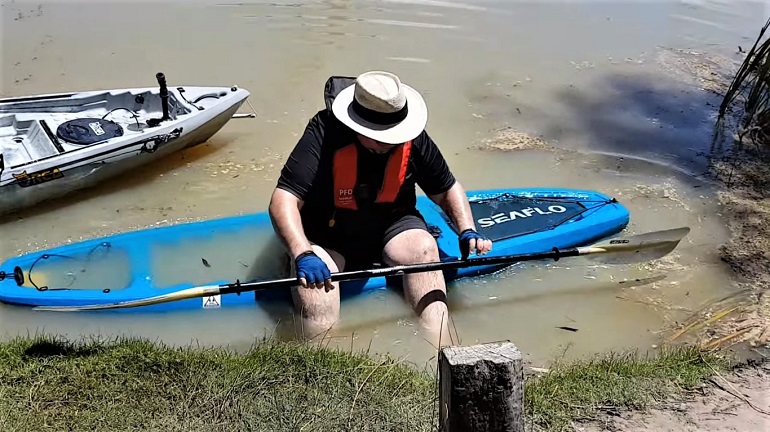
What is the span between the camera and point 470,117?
679cm

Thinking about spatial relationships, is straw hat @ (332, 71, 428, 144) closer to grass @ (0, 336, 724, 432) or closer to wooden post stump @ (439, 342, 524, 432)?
grass @ (0, 336, 724, 432)

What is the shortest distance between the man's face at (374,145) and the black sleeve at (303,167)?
215 mm

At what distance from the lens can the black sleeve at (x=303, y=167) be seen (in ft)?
11.9

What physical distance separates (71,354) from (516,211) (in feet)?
9.45

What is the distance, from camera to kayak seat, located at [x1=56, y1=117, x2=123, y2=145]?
16.9ft

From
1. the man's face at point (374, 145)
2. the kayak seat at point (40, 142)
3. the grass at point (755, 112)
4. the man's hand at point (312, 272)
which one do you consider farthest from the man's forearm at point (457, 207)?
the grass at point (755, 112)

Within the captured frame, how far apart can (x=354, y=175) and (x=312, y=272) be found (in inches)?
23.2

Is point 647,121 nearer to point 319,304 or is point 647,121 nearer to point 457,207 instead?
point 457,207

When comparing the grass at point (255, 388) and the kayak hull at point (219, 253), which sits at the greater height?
the grass at point (255, 388)

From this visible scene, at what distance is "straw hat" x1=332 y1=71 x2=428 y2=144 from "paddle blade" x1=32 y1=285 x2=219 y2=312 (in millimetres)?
1000

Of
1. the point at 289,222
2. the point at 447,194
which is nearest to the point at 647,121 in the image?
the point at 447,194

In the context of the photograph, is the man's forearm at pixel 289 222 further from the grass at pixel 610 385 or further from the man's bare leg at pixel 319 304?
the grass at pixel 610 385

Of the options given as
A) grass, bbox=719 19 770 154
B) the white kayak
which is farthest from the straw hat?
grass, bbox=719 19 770 154

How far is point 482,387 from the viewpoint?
2072 mm
